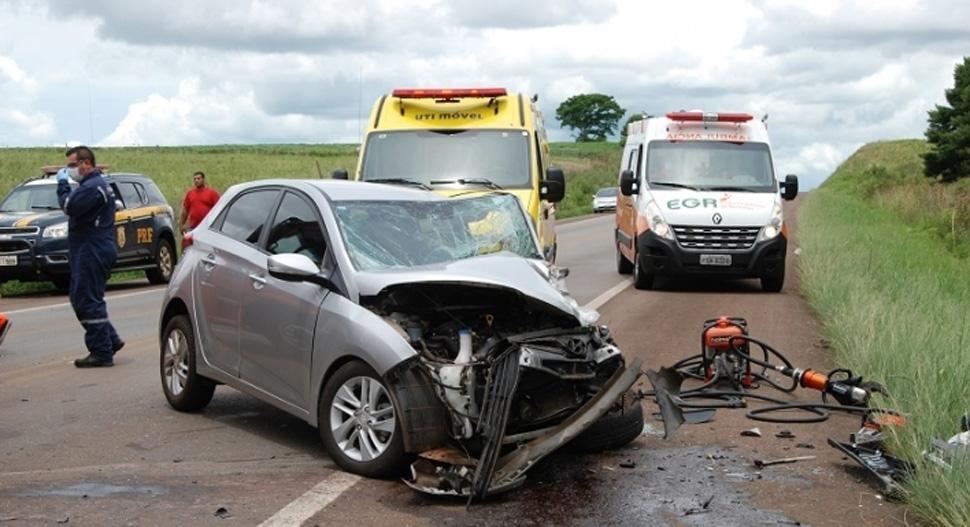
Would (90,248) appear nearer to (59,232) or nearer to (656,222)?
(656,222)

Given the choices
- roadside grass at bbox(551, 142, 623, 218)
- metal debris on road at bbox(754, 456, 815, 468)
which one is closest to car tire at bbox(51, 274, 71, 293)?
metal debris on road at bbox(754, 456, 815, 468)

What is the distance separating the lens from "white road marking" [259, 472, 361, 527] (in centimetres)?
559

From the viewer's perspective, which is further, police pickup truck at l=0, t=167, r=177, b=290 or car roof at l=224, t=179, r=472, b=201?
police pickup truck at l=0, t=167, r=177, b=290

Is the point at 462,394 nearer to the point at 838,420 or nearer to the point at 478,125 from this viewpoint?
the point at 838,420

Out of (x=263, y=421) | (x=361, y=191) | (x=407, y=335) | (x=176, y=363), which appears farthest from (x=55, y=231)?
(x=407, y=335)

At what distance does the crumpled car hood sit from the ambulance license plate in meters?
10.3

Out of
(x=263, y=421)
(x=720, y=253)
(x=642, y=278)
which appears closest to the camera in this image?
(x=263, y=421)

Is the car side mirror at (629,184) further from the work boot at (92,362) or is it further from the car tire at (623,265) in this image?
the work boot at (92,362)

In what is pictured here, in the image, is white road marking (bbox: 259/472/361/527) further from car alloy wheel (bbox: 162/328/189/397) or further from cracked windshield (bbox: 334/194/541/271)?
car alloy wheel (bbox: 162/328/189/397)

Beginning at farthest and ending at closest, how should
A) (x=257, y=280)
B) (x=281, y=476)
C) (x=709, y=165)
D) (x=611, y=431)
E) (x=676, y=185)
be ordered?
1. (x=709, y=165)
2. (x=676, y=185)
3. (x=257, y=280)
4. (x=611, y=431)
5. (x=281, y=476)

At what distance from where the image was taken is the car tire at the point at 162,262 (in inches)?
834

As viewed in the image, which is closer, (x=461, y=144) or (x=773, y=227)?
(x=461, y=144)

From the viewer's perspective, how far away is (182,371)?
8.41 m

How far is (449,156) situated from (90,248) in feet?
16.9
